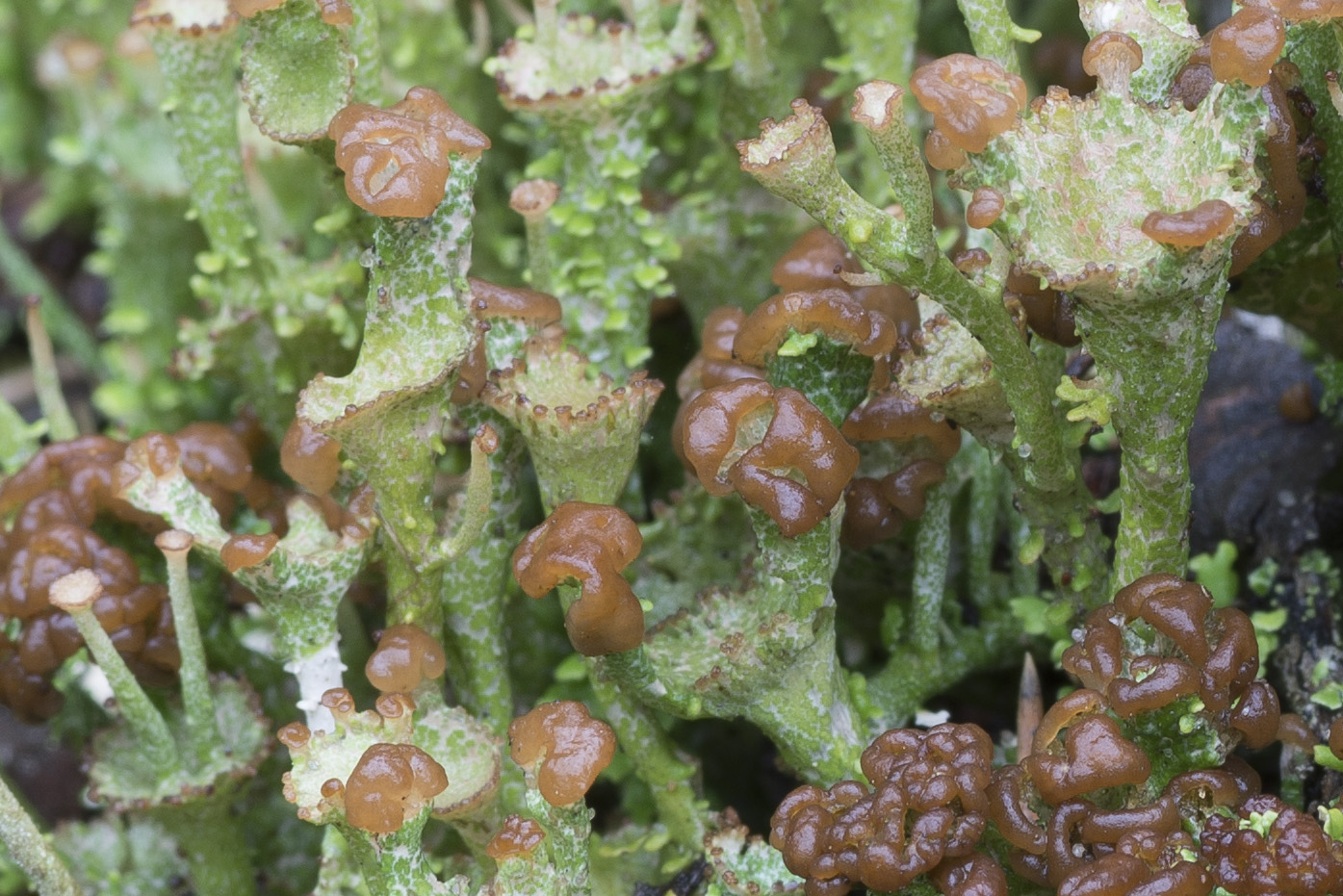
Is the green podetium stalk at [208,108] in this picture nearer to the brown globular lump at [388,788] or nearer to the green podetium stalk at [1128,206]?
the brown globular lump at [388,788]

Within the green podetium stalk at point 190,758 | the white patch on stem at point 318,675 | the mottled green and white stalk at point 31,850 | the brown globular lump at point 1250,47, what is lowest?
the green podetium stalk at point 190,758

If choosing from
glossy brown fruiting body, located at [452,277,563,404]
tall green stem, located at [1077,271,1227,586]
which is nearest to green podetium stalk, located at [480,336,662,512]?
glossy brown fruiting body, located at [452,277,563,404]

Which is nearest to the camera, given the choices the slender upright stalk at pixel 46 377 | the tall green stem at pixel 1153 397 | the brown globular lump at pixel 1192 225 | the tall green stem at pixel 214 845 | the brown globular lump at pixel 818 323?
the brown globular lump at pixel 1192 225

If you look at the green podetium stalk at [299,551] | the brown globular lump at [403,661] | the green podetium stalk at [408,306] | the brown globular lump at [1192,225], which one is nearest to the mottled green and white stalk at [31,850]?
the green podetium stalk at [299,551]

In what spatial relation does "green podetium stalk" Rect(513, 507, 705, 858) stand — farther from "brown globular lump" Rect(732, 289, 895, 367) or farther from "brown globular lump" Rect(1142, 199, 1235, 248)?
"brown globular lump" Rect(1142, 199, 1235, 248)

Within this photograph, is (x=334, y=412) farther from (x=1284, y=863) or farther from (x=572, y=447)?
(x=1284, y=863)
